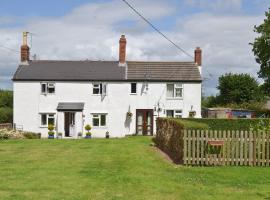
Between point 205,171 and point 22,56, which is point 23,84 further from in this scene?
point 205,171

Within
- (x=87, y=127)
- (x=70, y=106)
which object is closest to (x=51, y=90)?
(x=70, y=106)

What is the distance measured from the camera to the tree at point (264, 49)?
4778cm

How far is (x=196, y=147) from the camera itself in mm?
18312

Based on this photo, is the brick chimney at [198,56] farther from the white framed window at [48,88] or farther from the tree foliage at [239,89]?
the tree foliage at [239,89]

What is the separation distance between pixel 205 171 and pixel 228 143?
2164 mm

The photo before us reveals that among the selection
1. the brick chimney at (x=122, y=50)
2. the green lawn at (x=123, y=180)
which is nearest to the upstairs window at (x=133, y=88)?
the brick chimney at (x=122, y=50)

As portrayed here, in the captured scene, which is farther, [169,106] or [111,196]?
[169,106]

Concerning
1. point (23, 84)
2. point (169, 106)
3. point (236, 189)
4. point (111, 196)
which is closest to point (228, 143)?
point (236, 189)

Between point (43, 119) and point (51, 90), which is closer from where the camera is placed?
point (43, 119)

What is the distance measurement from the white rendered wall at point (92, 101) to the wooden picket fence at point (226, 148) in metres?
28.4

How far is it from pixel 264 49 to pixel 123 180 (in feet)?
123

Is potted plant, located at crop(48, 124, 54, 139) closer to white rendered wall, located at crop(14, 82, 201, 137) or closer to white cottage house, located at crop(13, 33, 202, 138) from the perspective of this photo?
white cottage house, located at crop(13, 33, 202, 138)

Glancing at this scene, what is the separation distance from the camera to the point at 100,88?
47.0 m

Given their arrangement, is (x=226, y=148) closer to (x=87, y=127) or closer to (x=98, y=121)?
(x=87, y=127)
